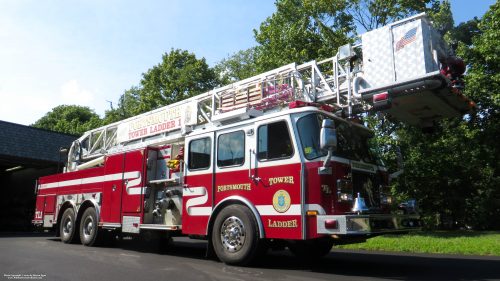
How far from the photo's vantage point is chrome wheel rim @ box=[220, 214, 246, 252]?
6637 millimetres

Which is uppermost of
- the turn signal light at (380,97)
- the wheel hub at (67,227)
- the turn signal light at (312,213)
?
the turn signal light at (380,97)

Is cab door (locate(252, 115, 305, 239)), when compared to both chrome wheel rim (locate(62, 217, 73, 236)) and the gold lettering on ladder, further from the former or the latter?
chrome wheel rim (locate(62, 217, 73, 236))

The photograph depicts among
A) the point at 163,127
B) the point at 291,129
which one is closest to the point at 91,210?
the point at 163,127

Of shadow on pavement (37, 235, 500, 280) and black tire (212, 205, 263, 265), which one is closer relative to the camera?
shadow on pavement (37, 235, 500, 280)

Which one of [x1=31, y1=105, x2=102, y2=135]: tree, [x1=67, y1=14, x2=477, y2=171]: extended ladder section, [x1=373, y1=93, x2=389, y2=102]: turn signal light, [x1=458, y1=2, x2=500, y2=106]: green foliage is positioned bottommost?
[x1=373, y1=93, x2=389, y2=102]: turn signal light

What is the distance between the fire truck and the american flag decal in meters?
0.02

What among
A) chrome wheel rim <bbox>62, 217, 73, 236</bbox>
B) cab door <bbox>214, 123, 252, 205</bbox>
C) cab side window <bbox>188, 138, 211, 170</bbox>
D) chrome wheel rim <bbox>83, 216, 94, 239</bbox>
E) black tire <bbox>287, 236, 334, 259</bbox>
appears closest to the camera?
cab door <bbox>214, 123, 252, 205</bbox>

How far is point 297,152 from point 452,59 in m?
3.18

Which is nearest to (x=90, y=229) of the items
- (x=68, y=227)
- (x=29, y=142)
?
(x=68, y=227)

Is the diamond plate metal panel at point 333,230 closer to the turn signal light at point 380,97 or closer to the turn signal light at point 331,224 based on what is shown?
the turn signal light at point 331,224

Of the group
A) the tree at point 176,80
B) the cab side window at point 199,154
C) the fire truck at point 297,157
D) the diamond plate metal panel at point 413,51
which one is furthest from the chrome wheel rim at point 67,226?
the tree at point 176,80

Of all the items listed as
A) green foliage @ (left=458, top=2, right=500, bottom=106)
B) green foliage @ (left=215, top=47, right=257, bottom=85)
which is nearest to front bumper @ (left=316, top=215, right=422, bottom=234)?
green foliage @ (left=458, top=2, right=500, bottom=106)

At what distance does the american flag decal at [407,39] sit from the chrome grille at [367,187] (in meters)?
2.23

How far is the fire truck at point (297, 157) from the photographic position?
6043 millimetres
